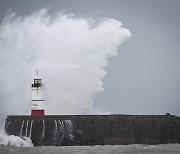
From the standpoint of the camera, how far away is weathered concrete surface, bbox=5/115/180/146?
31.2 m

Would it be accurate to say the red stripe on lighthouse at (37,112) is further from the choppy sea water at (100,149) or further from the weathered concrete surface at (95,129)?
the choppy sea water at (100,149)

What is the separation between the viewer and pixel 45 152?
2762 cm

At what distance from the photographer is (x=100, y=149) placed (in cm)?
2925

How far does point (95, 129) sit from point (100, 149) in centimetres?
275

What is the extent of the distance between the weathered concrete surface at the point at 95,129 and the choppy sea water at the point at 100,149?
0.95 m

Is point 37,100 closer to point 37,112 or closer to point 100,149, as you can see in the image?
point 37,112

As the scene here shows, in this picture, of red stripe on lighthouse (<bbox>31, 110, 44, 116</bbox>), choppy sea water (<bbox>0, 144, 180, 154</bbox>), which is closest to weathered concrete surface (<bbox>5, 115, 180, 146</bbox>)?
choppy sea water (<bbox>0, 144, 180, 154</bbox>)

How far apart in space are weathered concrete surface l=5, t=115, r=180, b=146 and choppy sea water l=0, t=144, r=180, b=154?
952 mm

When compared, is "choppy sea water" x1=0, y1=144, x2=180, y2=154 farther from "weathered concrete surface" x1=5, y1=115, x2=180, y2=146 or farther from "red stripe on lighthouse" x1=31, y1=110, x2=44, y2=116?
"red stripe on lighthouse" x1=31, y1=110, x2=44, y2=116

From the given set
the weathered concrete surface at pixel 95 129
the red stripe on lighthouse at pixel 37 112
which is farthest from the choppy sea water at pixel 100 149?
the red stripe on lighthouse at pixel 37 112

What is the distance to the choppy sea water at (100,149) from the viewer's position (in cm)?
2791

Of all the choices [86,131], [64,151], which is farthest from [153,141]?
[64,151]

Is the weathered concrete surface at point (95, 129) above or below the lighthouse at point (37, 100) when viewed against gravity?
below

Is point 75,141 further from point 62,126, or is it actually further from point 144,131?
point 144,131
